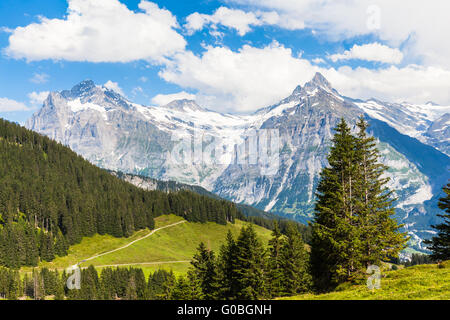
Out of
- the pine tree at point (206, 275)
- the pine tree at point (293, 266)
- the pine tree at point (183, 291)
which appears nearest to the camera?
the pine tree at point (183, 291)

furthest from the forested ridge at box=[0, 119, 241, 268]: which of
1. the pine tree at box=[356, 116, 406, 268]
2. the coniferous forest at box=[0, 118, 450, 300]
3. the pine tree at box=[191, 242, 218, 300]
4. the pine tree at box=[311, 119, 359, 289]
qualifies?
the pine tree at box=[356, 116, 406, 268]

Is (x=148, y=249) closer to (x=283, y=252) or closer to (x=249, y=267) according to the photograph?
(x=283, y=252)

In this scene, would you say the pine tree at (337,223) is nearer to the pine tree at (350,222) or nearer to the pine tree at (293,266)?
the pine tree at (350,222)

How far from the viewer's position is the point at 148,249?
163 metres

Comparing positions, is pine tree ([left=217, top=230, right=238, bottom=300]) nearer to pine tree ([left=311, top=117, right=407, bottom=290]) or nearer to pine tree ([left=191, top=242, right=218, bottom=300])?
pine tree ([left=191, top=242, right=218, bottom=300])

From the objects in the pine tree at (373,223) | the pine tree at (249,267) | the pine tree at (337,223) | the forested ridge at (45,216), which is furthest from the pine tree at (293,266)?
the forested ridge at (45,216)

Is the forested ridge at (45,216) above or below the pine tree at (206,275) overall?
above

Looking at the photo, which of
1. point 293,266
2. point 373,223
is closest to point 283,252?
point 293,266

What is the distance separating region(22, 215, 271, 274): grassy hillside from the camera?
467ft

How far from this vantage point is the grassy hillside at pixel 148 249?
14229 centimetres

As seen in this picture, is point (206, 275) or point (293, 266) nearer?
point (293, 266)
